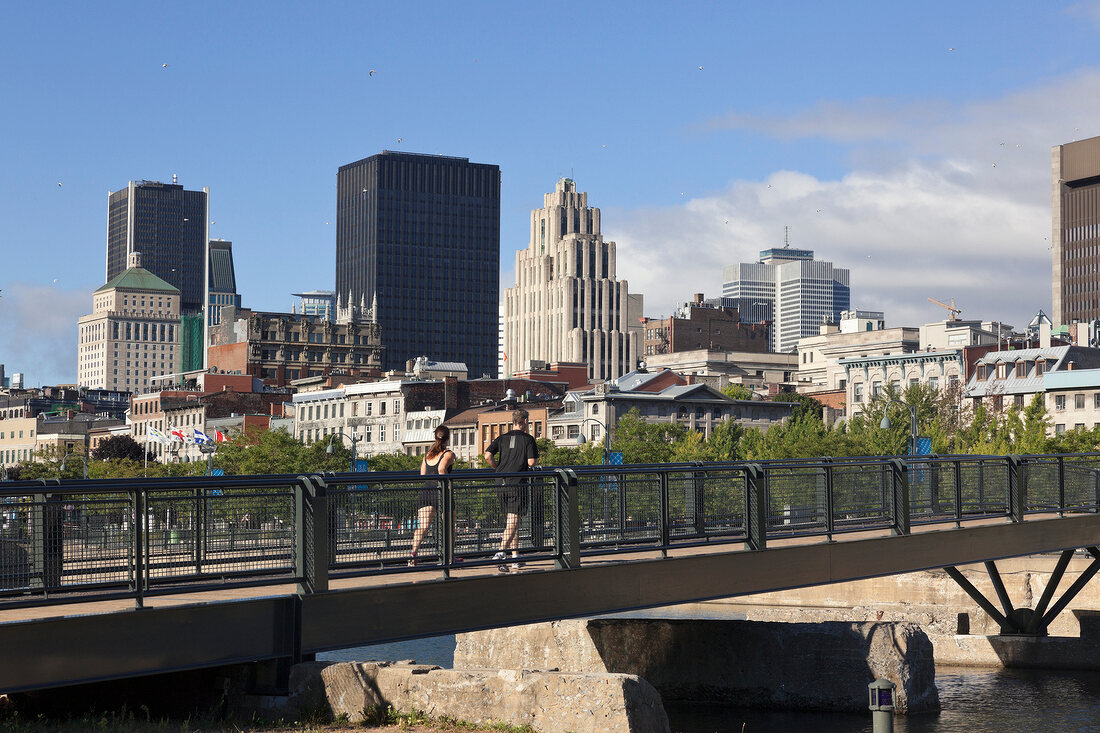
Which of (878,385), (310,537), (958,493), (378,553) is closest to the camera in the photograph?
(310,537)

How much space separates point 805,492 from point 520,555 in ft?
23.4

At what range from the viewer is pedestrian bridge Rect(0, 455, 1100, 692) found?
14484 mm

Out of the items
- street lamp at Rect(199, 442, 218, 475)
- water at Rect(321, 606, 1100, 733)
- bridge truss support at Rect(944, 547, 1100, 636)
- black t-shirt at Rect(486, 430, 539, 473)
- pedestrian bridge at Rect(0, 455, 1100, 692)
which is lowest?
water at Rect(321, 606, 1100, 733)

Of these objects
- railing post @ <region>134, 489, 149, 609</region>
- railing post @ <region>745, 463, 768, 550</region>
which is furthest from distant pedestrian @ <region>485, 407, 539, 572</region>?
railing post @ <region>134, 489, 149, 609</region>

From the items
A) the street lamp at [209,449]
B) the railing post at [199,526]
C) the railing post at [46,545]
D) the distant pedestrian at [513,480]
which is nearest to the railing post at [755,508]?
the distant pedestrian at [513,480]

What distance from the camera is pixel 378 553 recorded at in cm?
1744

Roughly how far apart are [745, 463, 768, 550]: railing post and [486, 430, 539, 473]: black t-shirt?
409 cm

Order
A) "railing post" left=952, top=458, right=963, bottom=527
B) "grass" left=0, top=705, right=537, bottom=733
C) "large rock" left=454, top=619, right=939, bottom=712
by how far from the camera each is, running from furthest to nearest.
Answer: "railing post" left=952, top=458, right=963, bottom=527, "large rock" left=454, top=619, right=939, bottom=712, "grass" left=0, top=705, right=537, bottom=733

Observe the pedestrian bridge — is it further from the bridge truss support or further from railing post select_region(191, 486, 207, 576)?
the bridge truss support

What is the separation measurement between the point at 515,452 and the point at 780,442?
83935mm

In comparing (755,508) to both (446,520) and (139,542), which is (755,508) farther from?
(139,542)

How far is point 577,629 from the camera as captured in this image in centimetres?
2623

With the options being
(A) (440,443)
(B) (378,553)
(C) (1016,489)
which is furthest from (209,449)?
(B) (378,553)

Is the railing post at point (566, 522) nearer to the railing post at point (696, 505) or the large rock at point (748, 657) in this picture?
the railing post at point (696, 505)
